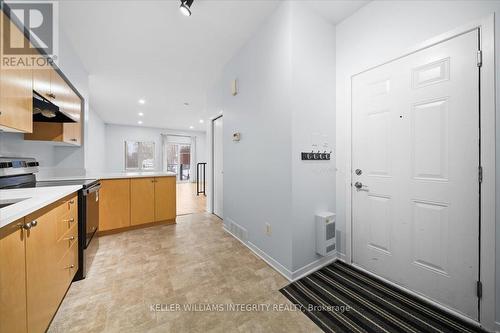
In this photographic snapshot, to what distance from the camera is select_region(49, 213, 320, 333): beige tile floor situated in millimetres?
1353

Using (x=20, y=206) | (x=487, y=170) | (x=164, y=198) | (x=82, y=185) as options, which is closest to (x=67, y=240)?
(x=82, y=185)

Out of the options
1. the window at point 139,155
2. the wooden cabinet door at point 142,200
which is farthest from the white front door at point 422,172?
the window at point 139,155

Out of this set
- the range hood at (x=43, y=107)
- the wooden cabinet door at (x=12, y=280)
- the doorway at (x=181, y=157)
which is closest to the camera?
the wooden cabinet door at (x=12, y=280)

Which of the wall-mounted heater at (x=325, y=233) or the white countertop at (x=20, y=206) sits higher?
the white countertop at (x=20, y=206)

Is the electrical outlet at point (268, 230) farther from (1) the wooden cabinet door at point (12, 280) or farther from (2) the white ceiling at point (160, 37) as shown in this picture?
(2) the white ceiling at point (160, 37)

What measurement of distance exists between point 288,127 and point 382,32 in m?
1.32

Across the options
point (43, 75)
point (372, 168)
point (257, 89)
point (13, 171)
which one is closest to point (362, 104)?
point (372, 168)

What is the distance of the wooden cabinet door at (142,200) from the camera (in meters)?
3.15

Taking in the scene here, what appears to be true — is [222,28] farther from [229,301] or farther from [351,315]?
[351,315]

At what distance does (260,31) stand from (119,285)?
322 centimetres

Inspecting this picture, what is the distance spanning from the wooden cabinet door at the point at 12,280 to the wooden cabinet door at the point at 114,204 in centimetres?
220

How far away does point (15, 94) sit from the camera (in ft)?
4.50

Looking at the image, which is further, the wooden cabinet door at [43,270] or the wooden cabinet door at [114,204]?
the wooden cabinet door at [114,204]

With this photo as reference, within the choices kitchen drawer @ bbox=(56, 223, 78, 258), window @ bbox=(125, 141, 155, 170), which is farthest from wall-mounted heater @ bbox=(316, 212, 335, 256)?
window @ bbox=(125, 141, 155, 170)
